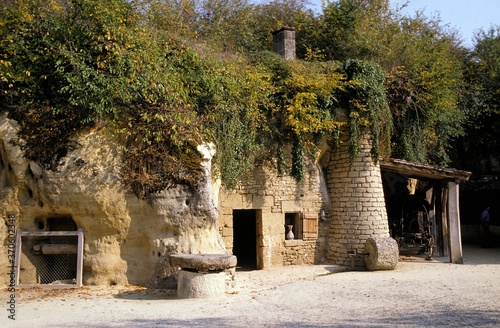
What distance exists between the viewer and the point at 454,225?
14.3m

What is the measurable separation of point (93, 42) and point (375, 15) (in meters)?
11.2

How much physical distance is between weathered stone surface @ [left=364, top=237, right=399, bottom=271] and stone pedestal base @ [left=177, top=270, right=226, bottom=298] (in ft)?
16.5

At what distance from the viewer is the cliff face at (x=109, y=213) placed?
1075cm

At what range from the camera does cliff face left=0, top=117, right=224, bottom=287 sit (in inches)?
423

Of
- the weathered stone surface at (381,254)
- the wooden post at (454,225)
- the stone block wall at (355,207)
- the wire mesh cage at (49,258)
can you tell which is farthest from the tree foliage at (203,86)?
the weathered stone surface at (381,254)

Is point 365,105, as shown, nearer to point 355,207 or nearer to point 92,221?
point 355,207

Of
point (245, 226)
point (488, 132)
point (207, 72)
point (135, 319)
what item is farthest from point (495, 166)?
point (135, 319)

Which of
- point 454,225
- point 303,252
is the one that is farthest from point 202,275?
point 454,225

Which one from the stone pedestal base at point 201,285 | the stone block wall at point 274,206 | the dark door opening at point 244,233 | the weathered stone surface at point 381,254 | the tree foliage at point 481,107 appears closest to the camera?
the stone pedestal base at point 201,285

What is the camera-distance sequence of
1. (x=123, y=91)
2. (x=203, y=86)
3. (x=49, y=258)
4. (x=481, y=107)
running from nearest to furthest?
1. (x=123, y=91)
2. (x=49, y=258)
3. (x=203, y=86)
4. (x=481, y=107)

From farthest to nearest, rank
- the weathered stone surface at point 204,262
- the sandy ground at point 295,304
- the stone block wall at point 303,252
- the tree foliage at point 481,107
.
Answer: the tree foliage at point 481,107
the stone block wall at point 303,252
the weathered stone surface at point 204,262
the sandy ground at point 295,304

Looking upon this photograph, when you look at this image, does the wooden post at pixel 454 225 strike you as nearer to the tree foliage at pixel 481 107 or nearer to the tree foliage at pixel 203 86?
the tree foliage at pixel 203 86

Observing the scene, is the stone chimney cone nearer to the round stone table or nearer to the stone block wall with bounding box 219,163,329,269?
the stone block wall with bounding box 219,163,329,269

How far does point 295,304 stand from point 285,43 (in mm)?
8987
